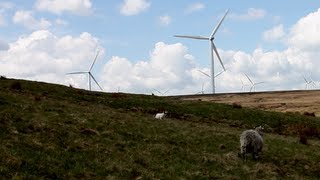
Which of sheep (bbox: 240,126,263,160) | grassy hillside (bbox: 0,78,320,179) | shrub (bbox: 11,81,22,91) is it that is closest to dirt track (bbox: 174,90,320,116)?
grassy hillside (bbox: 0,78,320,179)

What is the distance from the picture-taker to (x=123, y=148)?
A: 2656 cm

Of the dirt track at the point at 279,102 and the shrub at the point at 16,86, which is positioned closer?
the shrub at the point at 16,86

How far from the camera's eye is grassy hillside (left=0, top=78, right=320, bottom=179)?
2123 cm

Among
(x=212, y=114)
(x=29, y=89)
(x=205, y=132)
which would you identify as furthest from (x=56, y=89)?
(x=205, y=132)

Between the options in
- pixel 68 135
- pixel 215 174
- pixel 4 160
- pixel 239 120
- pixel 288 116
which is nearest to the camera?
pixel 4 160

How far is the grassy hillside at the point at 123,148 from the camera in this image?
21.2 metres

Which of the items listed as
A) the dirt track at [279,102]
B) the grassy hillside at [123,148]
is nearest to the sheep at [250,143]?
the grassy hillside at [123,148]

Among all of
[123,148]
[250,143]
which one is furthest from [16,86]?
[250,143]

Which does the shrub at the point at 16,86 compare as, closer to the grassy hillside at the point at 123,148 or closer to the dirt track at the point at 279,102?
the grassy hillside at the point at 123,148

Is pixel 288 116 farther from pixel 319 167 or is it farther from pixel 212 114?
pixel 319 167

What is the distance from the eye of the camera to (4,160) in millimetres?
19547

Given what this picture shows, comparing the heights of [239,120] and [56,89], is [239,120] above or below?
below

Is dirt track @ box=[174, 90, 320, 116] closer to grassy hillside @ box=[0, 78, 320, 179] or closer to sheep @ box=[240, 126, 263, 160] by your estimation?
grassy hillside @ box=[0, 78, 320, 179]

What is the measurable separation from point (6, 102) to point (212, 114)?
22.2 m
